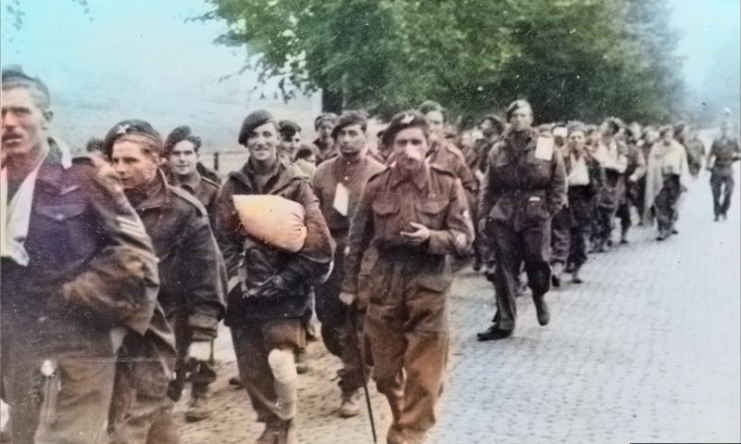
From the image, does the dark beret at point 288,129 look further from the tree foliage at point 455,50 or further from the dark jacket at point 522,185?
the dark jacket at point 522,185

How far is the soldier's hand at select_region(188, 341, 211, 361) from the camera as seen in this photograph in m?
3.24

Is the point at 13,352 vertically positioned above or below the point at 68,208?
below

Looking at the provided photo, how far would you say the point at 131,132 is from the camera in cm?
323

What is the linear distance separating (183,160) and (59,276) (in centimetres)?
52

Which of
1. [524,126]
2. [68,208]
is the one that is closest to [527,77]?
[524,126]

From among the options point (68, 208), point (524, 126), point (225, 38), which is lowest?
point (68, 208)

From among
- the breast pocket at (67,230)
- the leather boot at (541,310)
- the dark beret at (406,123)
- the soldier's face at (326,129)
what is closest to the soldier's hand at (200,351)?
Answer: the breast pocket at (67,230)

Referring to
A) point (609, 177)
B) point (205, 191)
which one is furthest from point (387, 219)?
point (609, 177)

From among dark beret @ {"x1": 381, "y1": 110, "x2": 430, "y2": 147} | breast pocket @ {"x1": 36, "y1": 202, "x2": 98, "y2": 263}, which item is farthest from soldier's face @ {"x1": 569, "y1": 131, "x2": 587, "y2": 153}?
breast pocket @ {"x1": 36, "y1": 202, "x2": 98, "y2": 263}

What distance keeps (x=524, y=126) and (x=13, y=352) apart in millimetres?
1767

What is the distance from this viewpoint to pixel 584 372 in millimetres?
3316

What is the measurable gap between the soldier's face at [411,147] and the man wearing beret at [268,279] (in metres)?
0.31

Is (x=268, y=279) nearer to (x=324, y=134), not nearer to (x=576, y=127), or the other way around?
(x=324, y=134)

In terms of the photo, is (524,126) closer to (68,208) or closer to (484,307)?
(484,307)
